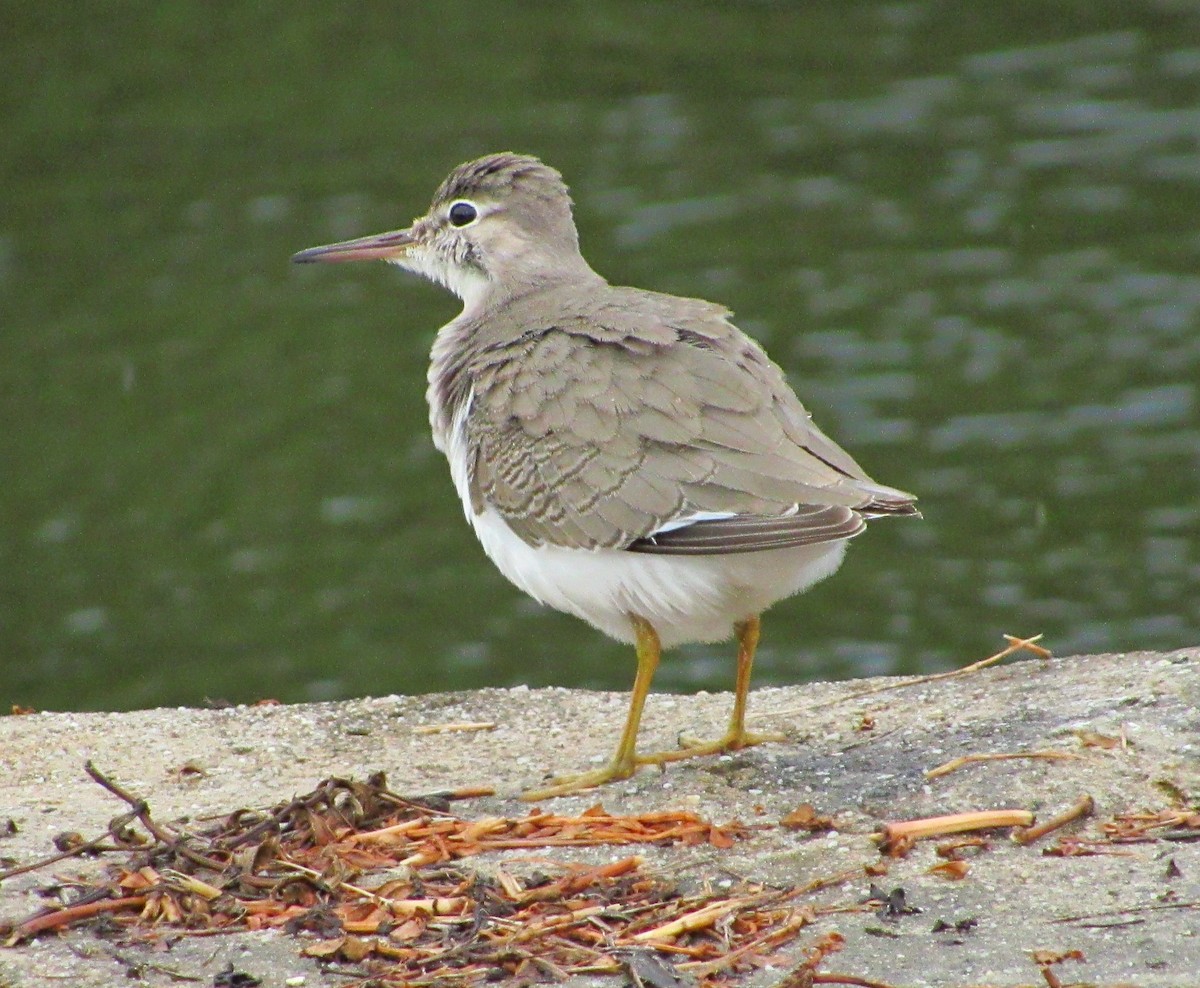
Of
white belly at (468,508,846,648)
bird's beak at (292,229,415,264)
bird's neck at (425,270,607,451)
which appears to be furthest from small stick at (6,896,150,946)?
bird's beak at (292,229,415,264)

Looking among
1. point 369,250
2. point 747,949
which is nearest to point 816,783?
point 747,949

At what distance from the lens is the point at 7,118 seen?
64.9ft

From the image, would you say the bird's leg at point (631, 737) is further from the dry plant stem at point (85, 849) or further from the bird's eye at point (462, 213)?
the bird's eye at point (462, 213)

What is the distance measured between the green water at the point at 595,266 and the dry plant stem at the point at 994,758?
5.99 meters

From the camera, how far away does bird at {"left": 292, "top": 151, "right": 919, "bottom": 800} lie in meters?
6.37

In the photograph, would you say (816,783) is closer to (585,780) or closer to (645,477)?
(585,780)

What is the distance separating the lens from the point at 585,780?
6.76 meters

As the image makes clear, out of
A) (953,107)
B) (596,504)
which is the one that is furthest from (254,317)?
(596,504)

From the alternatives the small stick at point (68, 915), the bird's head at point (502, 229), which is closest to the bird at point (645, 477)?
the bird's head at point (502, 229)

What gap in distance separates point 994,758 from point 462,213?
361 centimetres

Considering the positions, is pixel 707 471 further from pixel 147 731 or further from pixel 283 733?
pixel 147 731

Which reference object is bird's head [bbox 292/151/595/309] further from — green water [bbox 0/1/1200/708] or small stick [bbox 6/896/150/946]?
green water [bbox 0/1/1200/708]

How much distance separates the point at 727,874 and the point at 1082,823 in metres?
1.20

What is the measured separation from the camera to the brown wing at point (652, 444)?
632cm
